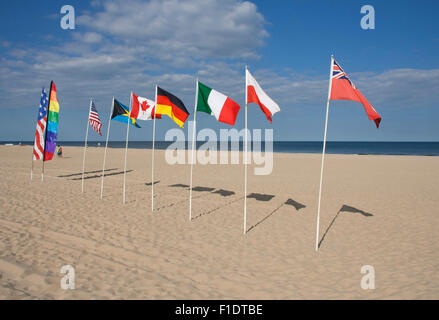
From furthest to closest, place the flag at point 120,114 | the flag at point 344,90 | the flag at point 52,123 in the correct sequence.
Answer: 1. the flag at point 52,123
2. the flag at point 120,114
3. the flag at point 344,90

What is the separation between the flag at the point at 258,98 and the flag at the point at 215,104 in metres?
0.84

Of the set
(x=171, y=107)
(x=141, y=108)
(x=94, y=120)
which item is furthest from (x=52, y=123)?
(x=171, y=107)

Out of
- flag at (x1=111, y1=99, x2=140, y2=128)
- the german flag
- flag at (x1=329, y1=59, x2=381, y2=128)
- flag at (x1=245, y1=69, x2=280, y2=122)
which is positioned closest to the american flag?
flag at (x1=111, y1=99, x2=140, y2=128)

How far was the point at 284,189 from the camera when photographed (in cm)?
1392

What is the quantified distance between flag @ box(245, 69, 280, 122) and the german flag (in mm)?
2834

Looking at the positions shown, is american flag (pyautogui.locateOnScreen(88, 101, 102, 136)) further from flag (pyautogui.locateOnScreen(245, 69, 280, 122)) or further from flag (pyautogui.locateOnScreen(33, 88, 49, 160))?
flag (pyautogui.locateOnScreen(245, 69, 280, 122))

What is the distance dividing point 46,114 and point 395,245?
13999mm

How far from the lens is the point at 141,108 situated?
10.3 metres

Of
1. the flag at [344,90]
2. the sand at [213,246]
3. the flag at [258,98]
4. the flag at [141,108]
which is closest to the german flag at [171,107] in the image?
the flag at [141,108]

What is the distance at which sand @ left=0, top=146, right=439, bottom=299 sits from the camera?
445 centimetres

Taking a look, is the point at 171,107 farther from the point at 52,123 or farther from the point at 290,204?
the point at 52,123

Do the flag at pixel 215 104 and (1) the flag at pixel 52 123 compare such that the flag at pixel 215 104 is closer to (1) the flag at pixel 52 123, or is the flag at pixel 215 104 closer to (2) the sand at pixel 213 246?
(2) the sand at pixel 213 246

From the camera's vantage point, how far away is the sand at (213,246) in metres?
4.45

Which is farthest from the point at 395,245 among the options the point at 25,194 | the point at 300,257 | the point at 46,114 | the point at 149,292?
the point at 46,114
